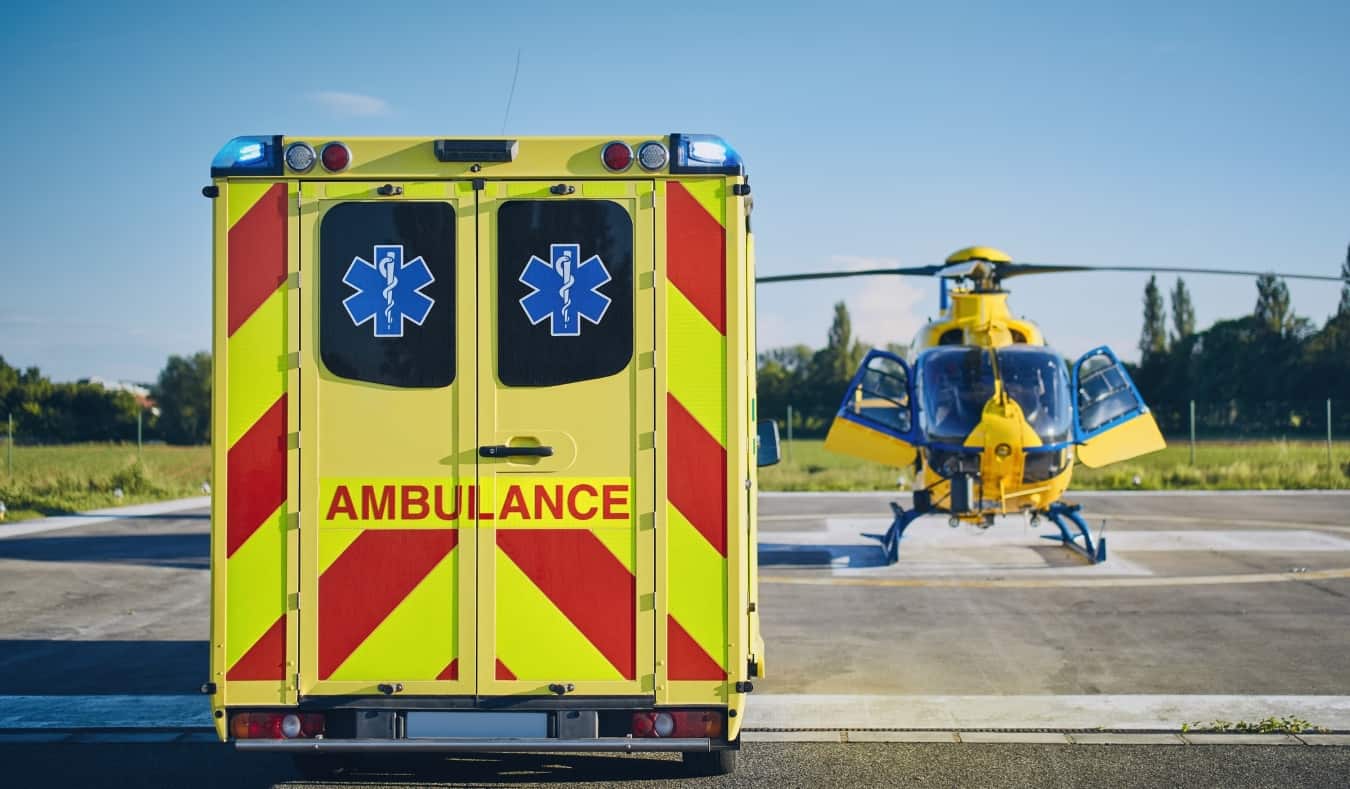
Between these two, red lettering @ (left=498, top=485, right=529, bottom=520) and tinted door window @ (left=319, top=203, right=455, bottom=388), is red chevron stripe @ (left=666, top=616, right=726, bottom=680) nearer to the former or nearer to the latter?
red lettering @ (left=498, top=485, right=529, bottom=520)

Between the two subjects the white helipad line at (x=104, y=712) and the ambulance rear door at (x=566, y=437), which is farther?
the white helipad line at (x=104, y=712)

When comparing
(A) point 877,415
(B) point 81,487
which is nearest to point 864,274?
(A) point 877,415

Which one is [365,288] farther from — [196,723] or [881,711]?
[881,711]

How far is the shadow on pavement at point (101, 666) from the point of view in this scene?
760 cm

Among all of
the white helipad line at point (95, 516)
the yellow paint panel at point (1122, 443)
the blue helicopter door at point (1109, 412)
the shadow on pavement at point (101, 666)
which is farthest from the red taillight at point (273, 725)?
the white helipad line at point (95, 516)

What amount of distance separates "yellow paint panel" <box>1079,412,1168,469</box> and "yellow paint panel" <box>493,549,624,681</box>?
9686mm

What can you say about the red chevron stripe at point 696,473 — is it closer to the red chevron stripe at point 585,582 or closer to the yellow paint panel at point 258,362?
the red chevron stripe at point 585,582

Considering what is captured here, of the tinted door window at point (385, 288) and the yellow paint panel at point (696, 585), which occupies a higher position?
the tinted door window at point (385, 288)

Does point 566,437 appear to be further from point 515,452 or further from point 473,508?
point 473,508

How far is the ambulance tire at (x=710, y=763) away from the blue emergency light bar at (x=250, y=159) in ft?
10.4

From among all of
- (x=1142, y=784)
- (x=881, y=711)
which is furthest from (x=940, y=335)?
(x=1142, y=784)

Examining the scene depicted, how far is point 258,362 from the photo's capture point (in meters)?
4.67

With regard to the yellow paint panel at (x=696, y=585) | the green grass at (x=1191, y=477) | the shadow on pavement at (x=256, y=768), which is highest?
the yellow paint panel at (x=696, y=585)

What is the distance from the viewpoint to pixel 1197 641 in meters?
8.90
